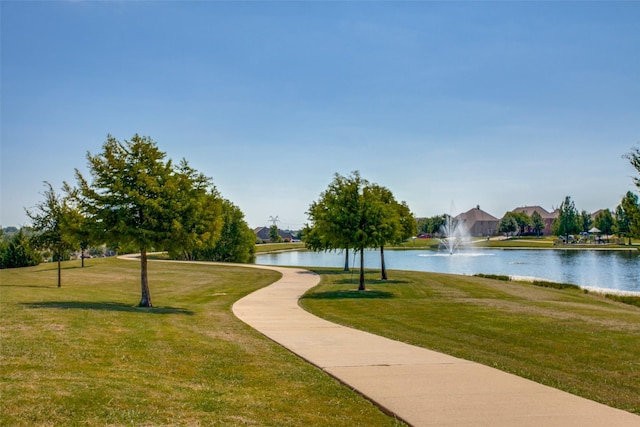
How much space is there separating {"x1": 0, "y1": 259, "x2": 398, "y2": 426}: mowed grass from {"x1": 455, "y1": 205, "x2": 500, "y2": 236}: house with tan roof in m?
180

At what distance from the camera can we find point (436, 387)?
9.12 meters

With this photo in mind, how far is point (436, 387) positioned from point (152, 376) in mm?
4678

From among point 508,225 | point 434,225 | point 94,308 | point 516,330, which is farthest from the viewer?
point 434,225

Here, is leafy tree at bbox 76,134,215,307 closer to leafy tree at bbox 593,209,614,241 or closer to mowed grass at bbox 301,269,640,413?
mowed grass at bbox 301,269,640,413

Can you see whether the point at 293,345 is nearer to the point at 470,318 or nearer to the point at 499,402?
the point at 499,402

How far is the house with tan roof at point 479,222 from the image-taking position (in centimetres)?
18900

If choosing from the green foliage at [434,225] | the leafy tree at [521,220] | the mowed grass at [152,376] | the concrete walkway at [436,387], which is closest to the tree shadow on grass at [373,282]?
the mowed grass at [152,376]

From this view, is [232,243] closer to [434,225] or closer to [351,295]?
[351,295]

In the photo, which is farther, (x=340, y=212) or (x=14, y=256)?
(x=14, y=256)

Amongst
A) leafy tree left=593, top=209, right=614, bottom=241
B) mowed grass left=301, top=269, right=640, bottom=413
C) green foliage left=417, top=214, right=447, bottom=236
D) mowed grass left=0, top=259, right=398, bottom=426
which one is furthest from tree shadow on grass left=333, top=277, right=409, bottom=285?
green foliage left=417, top=214, right=447, bottom=236

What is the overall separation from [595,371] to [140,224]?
15922 mm

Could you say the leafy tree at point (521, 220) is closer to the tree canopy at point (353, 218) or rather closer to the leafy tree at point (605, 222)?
the leafy tree at point (605, 222)

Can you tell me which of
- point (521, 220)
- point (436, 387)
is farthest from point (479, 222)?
point (436, 387)

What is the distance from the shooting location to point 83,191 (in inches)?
810
